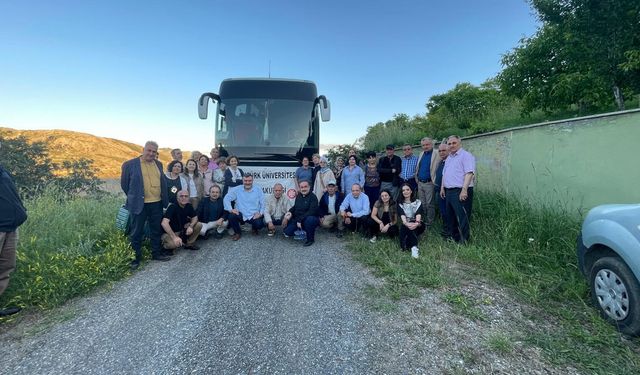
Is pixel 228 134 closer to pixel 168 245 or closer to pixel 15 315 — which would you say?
pixel 168 245

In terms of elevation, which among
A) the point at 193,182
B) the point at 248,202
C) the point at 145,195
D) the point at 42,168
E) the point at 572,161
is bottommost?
the point at 248,202

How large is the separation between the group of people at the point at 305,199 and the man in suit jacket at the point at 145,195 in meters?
0.01

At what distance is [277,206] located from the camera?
673 centimetres

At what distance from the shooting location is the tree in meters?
8.34

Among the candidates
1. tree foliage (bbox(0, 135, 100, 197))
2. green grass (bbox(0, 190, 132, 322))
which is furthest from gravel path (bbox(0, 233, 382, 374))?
tree foliage (bbox(0, 135, 100, 197))

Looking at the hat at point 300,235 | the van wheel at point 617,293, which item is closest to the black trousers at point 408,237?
the hat at point 300,235

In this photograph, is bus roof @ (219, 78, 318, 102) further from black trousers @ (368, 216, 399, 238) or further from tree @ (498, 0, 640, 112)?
tree @ (498, 0, 640, 112)

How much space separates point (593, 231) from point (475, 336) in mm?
1600

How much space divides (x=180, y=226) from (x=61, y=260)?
1696 mm

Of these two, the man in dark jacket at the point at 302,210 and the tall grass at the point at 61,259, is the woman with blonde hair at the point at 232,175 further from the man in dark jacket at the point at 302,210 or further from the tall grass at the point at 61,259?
the tall grass at the point at 61,259

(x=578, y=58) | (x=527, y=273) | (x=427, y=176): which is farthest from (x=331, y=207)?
(x=578, y=58)

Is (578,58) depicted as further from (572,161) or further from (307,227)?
(307,227)

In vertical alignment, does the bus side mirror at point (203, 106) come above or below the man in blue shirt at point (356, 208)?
above

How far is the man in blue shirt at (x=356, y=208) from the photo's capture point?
6160mm
